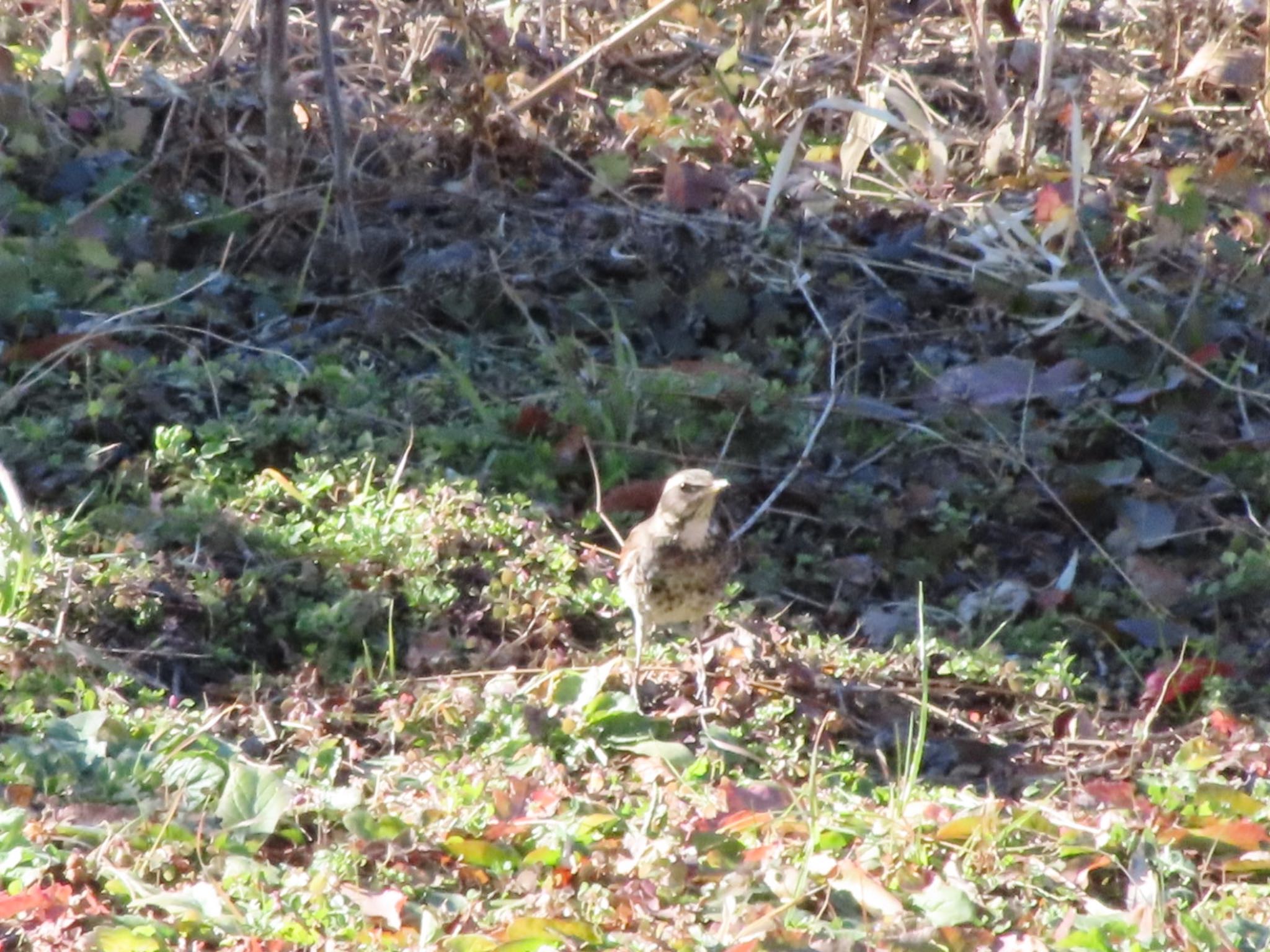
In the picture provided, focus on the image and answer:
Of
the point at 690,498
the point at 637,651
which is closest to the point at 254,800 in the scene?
the point at 637,651

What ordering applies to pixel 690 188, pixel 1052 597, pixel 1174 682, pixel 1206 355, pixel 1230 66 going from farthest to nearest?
pixel 1230 66 < pixel 690 188 < pixel 1206 355 < pixel 1052 597 < pixel 1174 682

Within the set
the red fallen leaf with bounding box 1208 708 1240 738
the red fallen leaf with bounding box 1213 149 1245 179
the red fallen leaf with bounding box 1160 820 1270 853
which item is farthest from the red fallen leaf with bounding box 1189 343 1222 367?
the red fallen leaf with bounding box 1160 820 1270 853

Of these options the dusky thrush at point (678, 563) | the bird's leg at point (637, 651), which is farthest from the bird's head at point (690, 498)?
the bird's leg at point (637, 651)

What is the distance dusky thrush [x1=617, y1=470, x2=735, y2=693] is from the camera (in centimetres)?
487

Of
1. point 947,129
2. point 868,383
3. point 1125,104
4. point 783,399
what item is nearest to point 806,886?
point 783,399

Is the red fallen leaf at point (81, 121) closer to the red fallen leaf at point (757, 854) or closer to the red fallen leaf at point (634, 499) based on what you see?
the red fallen leaf at point (634, 499)

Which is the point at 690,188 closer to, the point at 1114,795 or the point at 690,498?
the point at 690,498

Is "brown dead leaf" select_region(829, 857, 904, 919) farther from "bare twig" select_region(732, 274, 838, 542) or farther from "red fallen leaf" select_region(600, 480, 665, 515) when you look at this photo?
"red fallen leaf" select_region(600, 480, 665, 515)

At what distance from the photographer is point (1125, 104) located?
8172 mm

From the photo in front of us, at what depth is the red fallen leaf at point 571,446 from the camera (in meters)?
5.98

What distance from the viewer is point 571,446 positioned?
600 centimetres

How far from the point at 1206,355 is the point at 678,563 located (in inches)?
100

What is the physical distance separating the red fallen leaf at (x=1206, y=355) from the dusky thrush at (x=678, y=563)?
2241 millimetres

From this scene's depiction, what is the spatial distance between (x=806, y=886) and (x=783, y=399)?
259 cm
